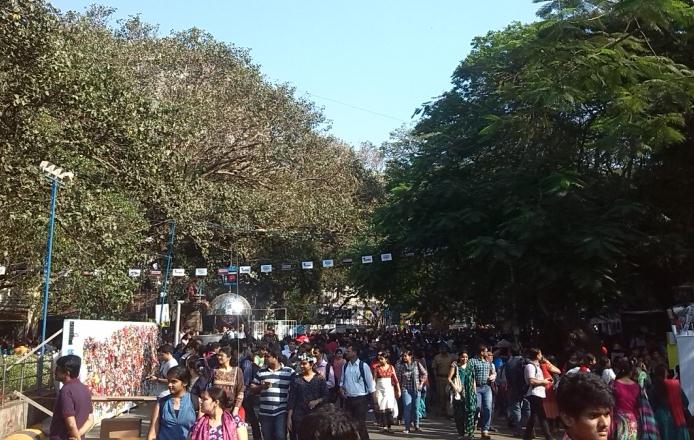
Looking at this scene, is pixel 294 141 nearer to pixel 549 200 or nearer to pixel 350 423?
pixel 549 200

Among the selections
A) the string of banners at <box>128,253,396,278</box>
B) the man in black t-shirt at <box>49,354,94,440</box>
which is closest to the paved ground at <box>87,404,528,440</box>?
the man in black t-shirt at <box>49,354,94,440</box>

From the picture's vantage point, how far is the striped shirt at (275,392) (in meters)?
8.20

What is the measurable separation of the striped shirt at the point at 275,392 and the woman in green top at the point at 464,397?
3721 mm

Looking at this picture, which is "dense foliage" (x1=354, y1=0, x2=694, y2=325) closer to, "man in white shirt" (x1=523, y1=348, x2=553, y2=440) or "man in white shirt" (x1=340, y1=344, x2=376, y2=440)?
"man in white shirt" (x1=523, y1=348, x2=553, y2=440)

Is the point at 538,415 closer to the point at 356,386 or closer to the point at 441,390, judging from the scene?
the point at 356,386

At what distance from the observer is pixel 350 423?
3.12 m

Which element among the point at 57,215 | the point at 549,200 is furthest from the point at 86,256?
the point at 549,200

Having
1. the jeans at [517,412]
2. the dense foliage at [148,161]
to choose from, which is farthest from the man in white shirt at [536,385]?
the dense foliage at [148,161]

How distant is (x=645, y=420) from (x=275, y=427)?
12.8 feet

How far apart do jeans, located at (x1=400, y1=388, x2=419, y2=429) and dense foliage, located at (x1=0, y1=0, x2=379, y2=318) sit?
827cm

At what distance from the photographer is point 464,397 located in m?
11.2

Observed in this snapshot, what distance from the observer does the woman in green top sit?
36.3 ft

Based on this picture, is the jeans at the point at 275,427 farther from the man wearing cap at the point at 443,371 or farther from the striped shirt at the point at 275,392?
the man wearing cap at the point at 443,371

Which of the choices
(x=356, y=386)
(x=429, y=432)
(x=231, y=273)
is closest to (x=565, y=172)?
(x=429, y=432)
